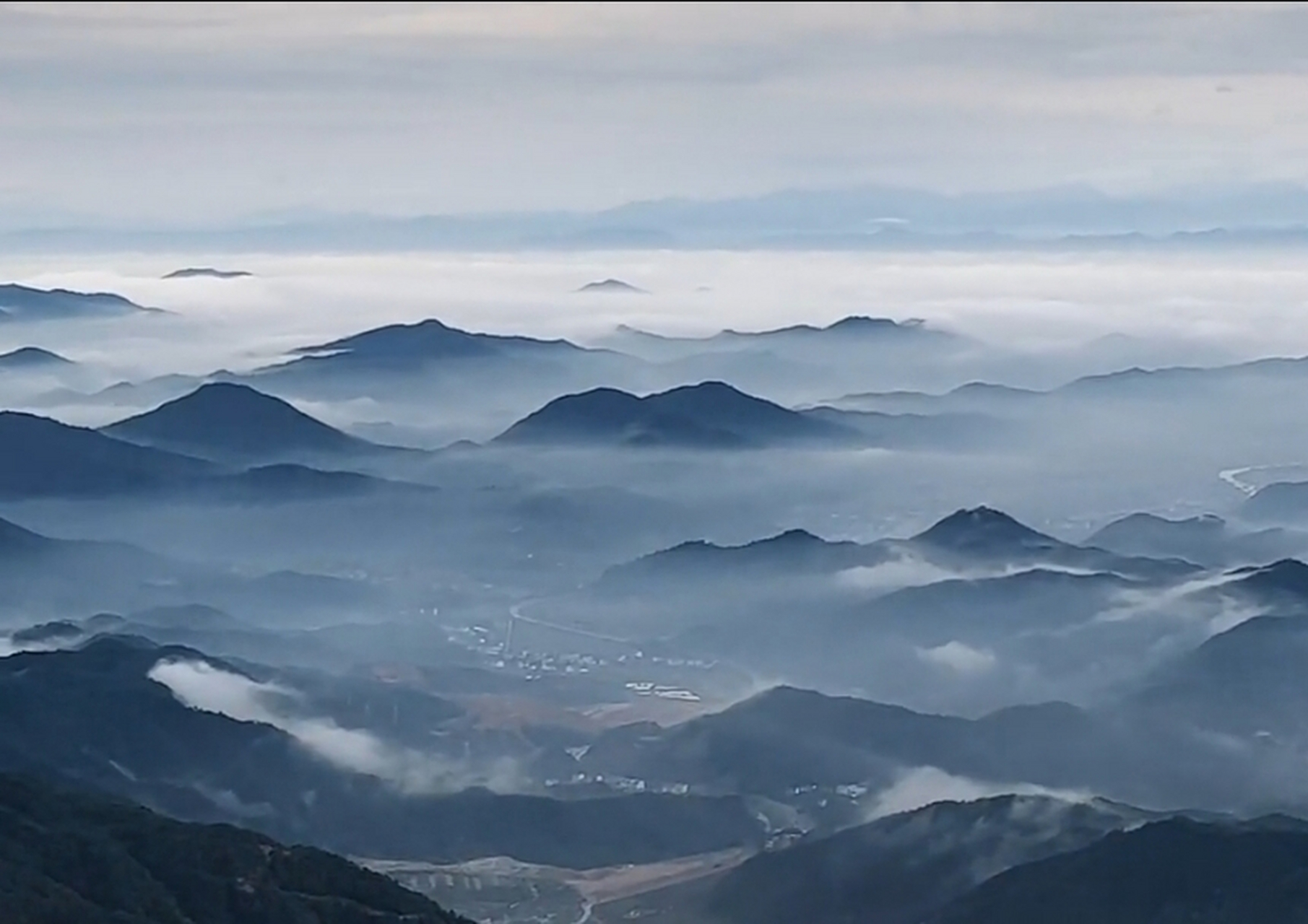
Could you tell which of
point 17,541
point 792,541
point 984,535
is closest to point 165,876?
point 984,535

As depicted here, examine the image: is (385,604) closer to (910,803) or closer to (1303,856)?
(910,803)

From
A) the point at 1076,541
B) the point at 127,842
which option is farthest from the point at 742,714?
the point at 1076,541

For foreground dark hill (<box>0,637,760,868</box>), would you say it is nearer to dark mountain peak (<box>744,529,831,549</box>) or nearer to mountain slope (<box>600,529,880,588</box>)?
mountain slope (<box>600,529,880,588</box>)

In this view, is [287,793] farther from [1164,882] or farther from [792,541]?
[792,541]

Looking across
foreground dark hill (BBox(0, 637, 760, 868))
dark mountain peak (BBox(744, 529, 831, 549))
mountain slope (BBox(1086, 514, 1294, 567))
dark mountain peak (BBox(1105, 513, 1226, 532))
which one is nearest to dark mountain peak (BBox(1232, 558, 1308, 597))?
mountain slope (BBox(1086, 514, 1294, 567))

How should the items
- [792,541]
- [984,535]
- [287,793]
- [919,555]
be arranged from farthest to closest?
[792,541] → [919,555] → [984,535] → [287,793]

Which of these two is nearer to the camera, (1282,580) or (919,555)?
(1282,580)

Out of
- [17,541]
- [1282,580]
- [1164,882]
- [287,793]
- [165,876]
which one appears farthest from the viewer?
[17,541]

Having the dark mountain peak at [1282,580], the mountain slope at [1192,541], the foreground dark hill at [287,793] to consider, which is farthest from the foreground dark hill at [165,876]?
the mountain slope at [1192,541]
